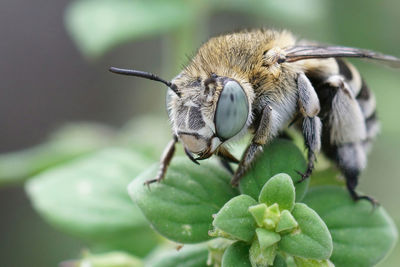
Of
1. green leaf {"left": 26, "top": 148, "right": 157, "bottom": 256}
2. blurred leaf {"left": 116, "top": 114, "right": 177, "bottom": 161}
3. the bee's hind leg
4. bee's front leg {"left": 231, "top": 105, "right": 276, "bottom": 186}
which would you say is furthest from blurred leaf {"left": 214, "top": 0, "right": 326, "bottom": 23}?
bee's front leg {"left": 231, "top": 105, "right": 276, "bottom": 186}

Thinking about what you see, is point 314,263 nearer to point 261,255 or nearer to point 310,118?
point 261,255

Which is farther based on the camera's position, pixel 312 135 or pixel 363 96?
pixel 363 96

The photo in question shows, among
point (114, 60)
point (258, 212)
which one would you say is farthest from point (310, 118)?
point (114, 60)

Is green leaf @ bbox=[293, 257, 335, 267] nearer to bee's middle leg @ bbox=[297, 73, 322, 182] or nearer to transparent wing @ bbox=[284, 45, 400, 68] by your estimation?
bee's middle leg @ bbox=[297, 73, 322, 182]

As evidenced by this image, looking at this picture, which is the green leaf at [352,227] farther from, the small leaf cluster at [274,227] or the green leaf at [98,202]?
the green leaf at [98,202]

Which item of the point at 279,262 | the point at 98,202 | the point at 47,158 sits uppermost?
the point at 279,262

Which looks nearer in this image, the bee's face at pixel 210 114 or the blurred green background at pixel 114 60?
the bee's face at pixel 210 114

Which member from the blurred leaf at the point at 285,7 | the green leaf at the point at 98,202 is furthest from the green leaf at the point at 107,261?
the blurred leaf at the point at 285,7
